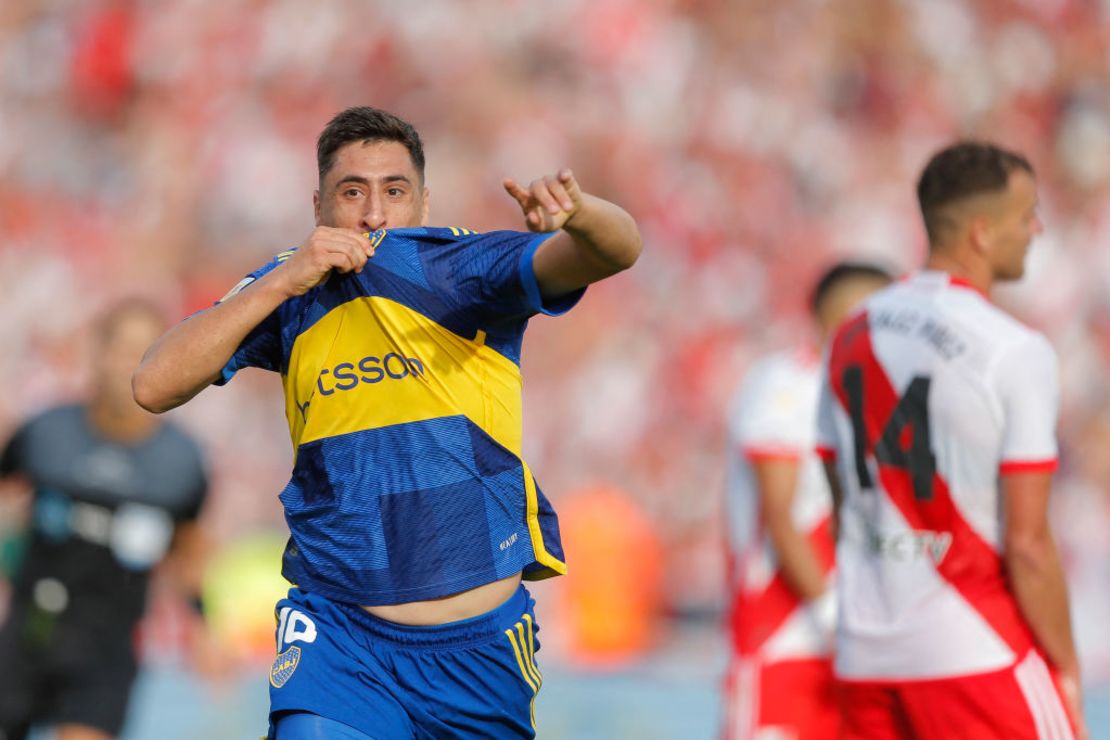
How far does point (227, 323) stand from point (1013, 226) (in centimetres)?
231

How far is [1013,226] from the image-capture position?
4.51m

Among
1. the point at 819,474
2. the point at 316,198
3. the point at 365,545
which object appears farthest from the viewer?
the point at 819,474

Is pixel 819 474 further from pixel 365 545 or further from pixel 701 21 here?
pixel 701 21

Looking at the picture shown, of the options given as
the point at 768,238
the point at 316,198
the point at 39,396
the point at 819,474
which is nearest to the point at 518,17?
the point at 768,238

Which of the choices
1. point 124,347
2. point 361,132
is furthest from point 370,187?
point 124,347

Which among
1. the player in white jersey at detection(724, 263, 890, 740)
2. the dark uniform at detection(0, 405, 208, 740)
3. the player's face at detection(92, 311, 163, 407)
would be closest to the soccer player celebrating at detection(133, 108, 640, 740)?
the player in white jersey at detection(724, 263, 890, 740)

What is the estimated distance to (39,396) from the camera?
1425 centimetres

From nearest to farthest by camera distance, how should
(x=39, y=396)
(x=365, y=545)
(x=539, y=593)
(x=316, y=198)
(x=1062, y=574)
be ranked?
(x=365, y=545) → (x=316, y=198) → (x=1062, y=574) → (x=539, y=593) → (x=39, y=396)

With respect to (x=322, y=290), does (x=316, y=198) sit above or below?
above

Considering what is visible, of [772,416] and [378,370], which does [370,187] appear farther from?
[772,416]

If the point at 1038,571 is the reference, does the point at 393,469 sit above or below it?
above

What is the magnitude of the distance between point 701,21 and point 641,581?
18.9 feet

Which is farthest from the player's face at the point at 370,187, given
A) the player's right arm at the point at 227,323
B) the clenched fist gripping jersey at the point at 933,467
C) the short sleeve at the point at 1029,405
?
the short sleeve at the point at 1029,405

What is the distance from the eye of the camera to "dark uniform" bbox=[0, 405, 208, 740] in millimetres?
6562
